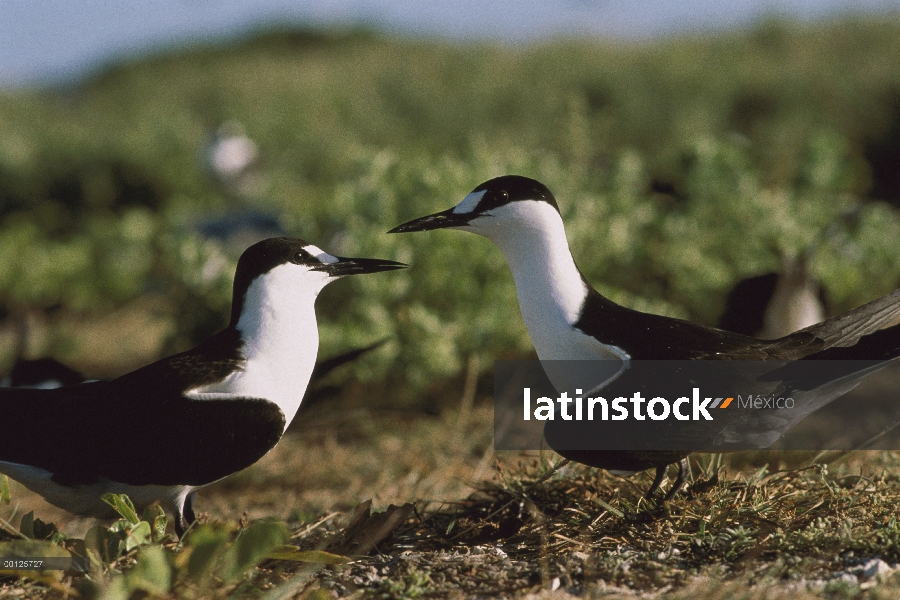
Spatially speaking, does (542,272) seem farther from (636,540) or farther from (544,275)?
(636,540)

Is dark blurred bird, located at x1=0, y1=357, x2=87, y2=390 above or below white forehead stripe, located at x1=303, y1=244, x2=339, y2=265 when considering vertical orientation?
below

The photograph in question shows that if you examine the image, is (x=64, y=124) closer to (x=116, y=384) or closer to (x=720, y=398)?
(x=116, y=384)

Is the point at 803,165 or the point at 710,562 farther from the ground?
the point at 803,165

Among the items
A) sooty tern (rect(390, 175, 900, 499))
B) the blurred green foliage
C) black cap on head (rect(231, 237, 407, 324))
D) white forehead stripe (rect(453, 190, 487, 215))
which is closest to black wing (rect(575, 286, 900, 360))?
sooty tern (rect(390, 175, 900, 499))

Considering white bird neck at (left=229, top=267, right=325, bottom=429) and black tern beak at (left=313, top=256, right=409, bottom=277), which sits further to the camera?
black tern beak at (left=313, top=256, right=409, bottom=277)

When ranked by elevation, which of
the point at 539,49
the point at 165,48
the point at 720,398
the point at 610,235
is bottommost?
the point at 720,398

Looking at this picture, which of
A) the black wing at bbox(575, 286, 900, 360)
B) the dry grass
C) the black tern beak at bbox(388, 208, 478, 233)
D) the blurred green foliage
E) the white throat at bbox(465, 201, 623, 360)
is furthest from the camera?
the blurred green foliage

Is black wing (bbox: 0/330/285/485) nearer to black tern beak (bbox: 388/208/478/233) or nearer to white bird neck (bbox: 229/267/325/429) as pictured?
white bird neck (bbox: 229/267/325/429)

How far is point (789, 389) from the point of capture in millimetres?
2736

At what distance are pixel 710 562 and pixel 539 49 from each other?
16031 millimetres

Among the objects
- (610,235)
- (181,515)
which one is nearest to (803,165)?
(610,235)

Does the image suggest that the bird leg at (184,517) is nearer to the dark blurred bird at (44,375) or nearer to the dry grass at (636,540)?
the dry grass at (636,540)

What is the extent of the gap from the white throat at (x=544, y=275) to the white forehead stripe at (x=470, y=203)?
4cm

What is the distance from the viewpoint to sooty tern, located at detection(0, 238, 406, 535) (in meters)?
2.82
